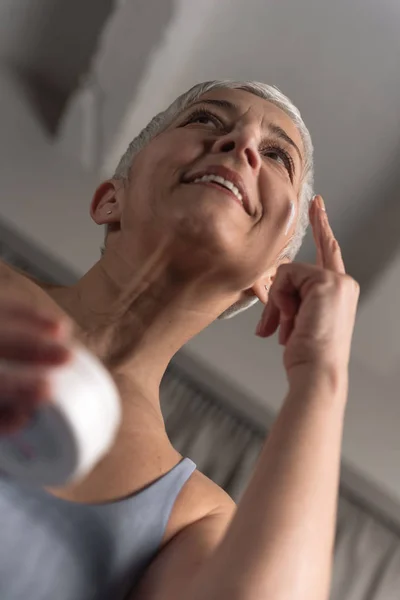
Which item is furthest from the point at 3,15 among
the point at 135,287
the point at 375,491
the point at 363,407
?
the point at 375,491

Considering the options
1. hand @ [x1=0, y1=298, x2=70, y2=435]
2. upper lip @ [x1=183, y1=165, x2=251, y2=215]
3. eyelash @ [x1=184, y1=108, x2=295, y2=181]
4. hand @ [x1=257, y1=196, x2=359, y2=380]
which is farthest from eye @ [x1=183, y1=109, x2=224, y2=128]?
hand @ [x1=0, y1=298, x2=70, y2=435]

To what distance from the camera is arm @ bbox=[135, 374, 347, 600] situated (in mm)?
392

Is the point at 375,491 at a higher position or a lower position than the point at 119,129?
lower

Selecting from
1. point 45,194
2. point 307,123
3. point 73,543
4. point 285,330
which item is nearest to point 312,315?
point 285,330

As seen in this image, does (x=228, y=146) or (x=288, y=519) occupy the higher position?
(x=228, y=146)

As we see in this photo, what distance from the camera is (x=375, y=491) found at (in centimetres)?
105

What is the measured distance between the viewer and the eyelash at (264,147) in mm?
670

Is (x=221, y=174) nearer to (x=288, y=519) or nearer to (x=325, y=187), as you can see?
(x=288, y=519)

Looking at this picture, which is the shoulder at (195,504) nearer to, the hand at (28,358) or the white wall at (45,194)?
the hand at (28,358)

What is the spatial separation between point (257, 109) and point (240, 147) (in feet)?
0.34

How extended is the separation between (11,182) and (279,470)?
0.93 meters

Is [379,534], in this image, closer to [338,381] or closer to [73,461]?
[338,381]

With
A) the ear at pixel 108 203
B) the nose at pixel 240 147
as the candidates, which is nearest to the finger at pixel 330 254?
the nose at pixel 240 147

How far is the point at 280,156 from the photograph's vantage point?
2.28ft
